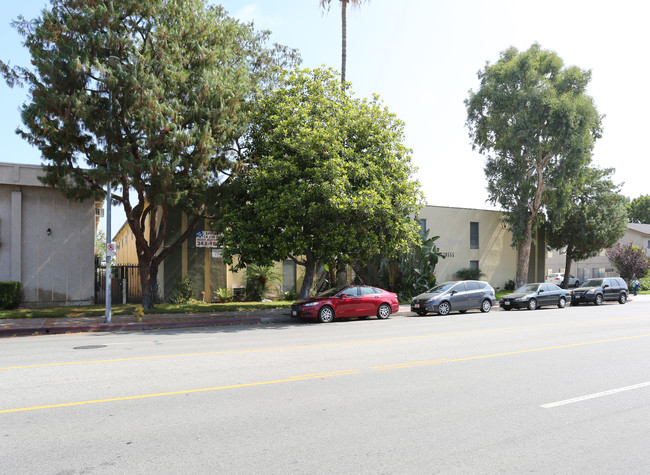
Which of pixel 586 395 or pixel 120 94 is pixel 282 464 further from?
pixel 120 94

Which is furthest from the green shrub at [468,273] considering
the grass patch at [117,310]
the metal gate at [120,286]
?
the metal gate at [120,286]

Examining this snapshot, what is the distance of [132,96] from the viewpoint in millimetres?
16422

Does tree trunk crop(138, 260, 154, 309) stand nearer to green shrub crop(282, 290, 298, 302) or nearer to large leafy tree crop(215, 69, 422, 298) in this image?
large leafy tree crop(215, 69, 422, 298)

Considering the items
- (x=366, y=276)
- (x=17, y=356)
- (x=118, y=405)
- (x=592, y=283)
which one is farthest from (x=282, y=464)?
(x=592, y=283)

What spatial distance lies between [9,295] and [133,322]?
7.09 m

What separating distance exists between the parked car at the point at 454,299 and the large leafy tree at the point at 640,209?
7008 cm

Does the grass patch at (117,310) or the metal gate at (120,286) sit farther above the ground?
the metal gate at (120,286)

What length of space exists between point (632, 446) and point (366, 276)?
77.2 feet

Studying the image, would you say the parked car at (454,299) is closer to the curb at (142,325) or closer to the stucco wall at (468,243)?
the curb at (142,325)

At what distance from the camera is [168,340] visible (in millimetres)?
12953

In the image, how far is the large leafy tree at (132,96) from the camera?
651 inches

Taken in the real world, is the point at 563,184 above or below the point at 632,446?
above

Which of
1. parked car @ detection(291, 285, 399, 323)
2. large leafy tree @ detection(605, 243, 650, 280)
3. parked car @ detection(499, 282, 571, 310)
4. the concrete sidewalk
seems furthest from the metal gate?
large leafy tree @ detection(605, 243, 650, 280)

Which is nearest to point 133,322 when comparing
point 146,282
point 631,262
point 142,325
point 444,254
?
point 142,325
